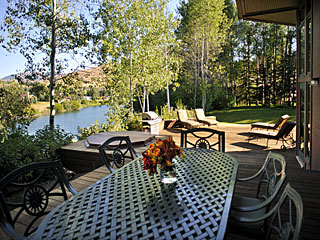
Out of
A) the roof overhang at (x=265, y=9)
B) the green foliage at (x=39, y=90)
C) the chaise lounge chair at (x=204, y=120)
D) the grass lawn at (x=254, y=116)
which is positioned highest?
the roof overhang at (x=265, y=9)

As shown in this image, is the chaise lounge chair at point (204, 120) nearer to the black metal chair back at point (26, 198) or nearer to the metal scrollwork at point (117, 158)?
the metal scrollwork at point (117, 158)

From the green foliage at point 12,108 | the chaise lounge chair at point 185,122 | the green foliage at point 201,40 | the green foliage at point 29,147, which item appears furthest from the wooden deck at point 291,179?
the green foliage at point 201,40

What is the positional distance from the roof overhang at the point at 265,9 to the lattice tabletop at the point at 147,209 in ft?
12.7

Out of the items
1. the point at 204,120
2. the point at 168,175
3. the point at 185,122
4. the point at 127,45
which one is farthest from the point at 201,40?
the point at 168,175

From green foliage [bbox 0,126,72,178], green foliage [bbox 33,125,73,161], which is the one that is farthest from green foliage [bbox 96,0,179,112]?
green foliage [bbox 0,126,72,178]

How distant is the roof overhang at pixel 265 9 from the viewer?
4520 millimetres

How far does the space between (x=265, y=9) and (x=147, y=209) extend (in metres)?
5.26

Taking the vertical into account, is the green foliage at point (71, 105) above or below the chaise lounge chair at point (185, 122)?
above

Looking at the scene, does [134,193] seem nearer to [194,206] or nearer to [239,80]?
[194,206]

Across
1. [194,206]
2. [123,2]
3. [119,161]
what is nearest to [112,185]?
[194,206]

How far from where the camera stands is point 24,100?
520 cm

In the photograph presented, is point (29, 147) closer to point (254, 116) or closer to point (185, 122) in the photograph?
point (185, 122)

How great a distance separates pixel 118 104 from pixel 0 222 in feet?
20.3

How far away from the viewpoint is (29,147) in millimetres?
4230
